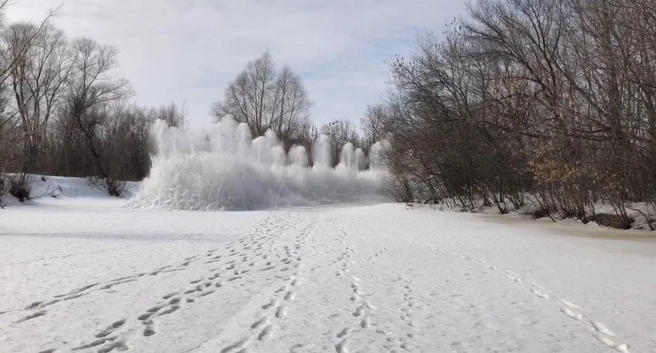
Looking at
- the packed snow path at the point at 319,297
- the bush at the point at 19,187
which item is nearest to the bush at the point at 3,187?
the bush at the point at 19,187

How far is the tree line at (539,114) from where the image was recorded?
12797 millimetres

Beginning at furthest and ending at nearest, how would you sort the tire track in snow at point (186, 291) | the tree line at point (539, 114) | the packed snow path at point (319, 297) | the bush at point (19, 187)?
the bush at point (19, 187), the tree line at point (539, 114), the packed snow path at point (319, 297), the tire track in snow at point (186, 291)

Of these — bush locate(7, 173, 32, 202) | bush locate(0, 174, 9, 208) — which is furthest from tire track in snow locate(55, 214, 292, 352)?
bush locate(7, 173, 32, 202)

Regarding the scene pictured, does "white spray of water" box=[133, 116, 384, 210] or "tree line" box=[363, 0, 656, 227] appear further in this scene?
"white spray of water" box=[133, 116, 384, 210]

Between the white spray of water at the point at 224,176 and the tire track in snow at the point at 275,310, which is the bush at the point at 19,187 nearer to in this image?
the white spray of water at the point at 224,176

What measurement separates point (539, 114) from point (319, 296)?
12918 millimetres

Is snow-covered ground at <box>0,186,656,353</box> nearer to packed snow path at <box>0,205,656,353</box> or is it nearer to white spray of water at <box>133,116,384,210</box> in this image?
packed snow path at <box>0,205,656,353</box>

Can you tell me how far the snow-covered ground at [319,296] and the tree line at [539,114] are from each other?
150 inches

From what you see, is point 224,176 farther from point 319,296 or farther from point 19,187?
point 319,296

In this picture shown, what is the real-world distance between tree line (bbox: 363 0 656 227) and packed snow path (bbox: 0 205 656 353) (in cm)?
407

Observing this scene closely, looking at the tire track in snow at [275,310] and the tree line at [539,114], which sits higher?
the tree line at [539,114]

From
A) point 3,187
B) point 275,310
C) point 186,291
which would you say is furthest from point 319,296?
point 3,187

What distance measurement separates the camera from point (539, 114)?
16172 mm

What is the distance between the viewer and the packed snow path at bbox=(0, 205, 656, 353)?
13.3 feet
